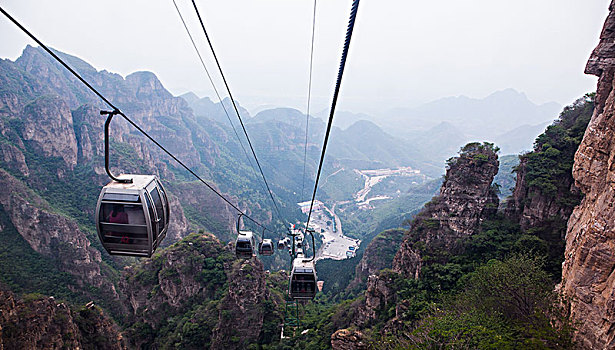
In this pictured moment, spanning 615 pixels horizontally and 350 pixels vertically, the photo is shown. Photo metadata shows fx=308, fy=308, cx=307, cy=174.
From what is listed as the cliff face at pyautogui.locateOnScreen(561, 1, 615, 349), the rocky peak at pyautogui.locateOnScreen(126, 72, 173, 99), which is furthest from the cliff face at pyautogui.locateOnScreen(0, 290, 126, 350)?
the rocky peak at pyautogui.locateOnScreen(126, 72, 173, 99)

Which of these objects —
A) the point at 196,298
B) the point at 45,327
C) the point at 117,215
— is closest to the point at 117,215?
the point at 117,215

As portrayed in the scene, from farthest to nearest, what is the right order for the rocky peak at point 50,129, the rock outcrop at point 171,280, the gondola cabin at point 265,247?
the rocky peak at point 50,129 → the rock outcrop at point 171,280 → the gondola cabin at point 265,247

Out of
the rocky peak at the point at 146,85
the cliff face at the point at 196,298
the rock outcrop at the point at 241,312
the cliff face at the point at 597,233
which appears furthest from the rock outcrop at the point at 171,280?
the rocky peak at the point at 146,85

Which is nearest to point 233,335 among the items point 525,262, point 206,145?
point 525,262

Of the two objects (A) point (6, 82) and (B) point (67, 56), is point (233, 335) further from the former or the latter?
(B) point (67, 56)

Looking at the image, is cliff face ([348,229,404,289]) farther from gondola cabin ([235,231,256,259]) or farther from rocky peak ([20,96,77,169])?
rocky peak ([20,96,77,169])

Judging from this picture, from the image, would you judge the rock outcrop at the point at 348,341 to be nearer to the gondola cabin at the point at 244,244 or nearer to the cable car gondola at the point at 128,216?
the gondola cabin at the point at 244,244
